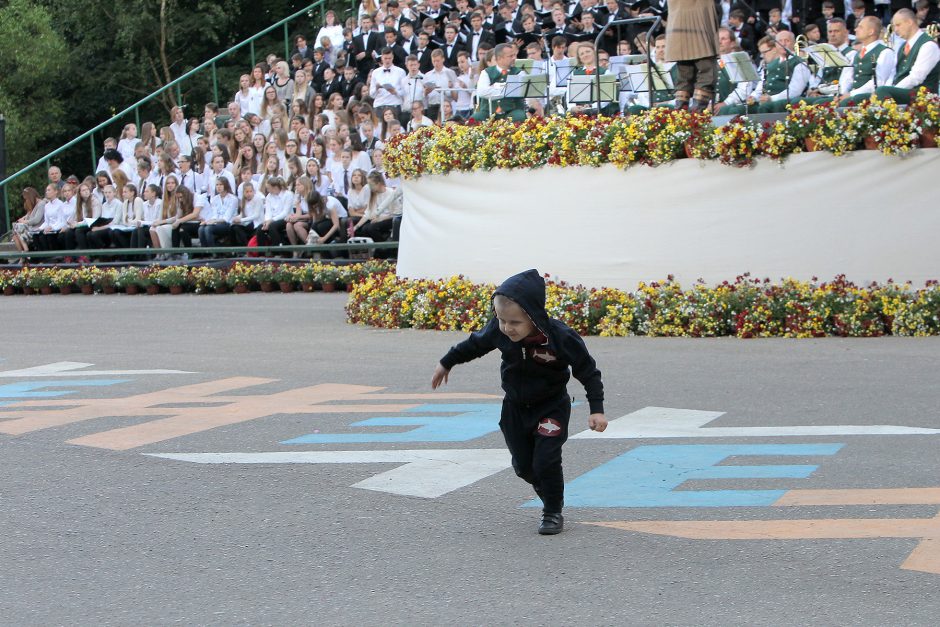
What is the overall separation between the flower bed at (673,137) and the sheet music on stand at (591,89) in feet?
4.17

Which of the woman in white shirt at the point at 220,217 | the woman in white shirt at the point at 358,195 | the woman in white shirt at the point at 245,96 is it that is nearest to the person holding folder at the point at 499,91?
the woman in white shirt at the point at 358,195

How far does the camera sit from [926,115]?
12.5 meters

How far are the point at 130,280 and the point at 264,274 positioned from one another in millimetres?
2784

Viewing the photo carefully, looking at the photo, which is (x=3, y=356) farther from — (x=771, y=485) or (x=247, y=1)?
(x=247, y=1)

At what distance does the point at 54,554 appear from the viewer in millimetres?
5906

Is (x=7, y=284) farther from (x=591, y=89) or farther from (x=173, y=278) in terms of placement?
(x=591, y=89)

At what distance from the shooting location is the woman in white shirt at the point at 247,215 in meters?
22.9

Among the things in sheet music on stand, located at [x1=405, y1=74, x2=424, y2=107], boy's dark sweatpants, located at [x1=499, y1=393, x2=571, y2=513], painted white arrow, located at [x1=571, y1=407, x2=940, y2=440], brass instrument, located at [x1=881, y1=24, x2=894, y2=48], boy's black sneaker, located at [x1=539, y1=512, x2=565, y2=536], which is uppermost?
sheet music on stand, located at [x1=405, y1=74, x2=424, y2=107]

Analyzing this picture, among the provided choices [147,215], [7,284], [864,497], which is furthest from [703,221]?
[7,284]

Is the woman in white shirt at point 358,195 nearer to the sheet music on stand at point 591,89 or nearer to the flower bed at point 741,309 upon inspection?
the sheet music on stand at point 591,89

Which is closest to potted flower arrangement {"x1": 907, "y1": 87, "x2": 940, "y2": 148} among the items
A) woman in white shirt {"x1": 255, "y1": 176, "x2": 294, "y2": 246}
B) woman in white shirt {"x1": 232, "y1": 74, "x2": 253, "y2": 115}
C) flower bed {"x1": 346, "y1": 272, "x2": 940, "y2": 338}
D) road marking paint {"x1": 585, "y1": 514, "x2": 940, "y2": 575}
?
flower bed {"x1": 346, "y1": 272, "x2": 940, "y2": 338}

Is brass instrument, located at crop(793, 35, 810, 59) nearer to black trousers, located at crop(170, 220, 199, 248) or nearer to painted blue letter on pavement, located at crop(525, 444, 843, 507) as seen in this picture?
painted blue letter on pavement, located at crop(525, 444, 843, 507)

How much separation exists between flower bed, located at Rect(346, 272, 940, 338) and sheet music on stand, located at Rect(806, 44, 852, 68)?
2954mm

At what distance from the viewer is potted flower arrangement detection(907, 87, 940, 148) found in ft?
40.8
